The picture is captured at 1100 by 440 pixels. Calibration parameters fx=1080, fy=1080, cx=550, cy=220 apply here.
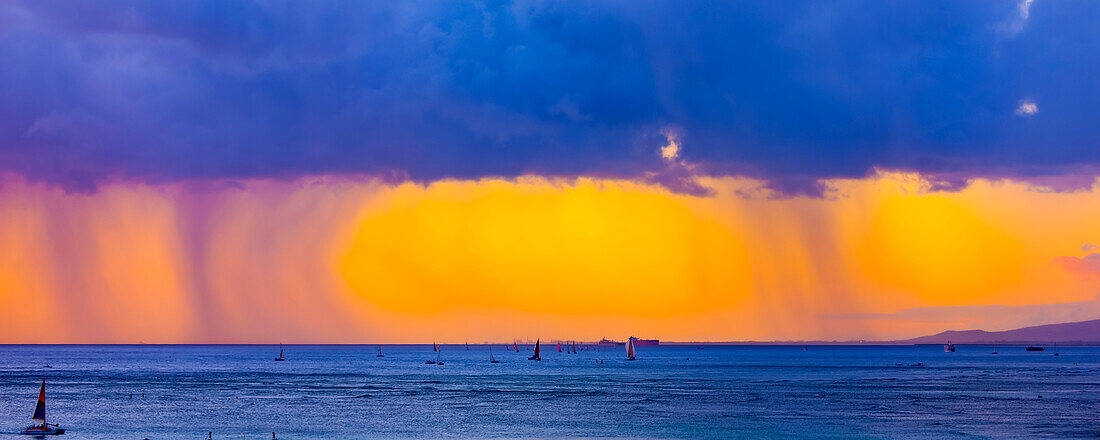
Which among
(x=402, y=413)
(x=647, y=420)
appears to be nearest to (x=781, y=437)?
(x=647, y=420)

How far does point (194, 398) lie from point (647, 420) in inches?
2468

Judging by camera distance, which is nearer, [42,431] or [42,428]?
[42,431]

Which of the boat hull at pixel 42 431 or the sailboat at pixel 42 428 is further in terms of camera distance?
the sailboat at pixel 42 428

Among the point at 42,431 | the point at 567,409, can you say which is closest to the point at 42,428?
the point at 42,431

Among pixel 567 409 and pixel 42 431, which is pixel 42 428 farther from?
pixel 567 409

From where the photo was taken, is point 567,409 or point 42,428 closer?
point 42,428

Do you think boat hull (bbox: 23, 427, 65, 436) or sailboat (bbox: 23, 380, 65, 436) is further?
sailboat (bbox: 23, 380, 65, 436)

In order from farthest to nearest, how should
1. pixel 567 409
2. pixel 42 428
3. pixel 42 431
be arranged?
Result: pixel 567 409, pixel 42 428, pixel 42 431

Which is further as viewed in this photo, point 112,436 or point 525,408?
point 525,408

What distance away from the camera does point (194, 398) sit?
134500 millimetres

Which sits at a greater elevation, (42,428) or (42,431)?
(42,428)

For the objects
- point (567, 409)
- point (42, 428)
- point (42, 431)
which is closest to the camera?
point (42, 431)

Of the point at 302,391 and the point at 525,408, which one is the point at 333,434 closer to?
the point at 525,408

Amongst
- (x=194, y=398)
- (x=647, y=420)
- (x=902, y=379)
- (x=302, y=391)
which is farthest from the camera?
(x=902, y=379)
